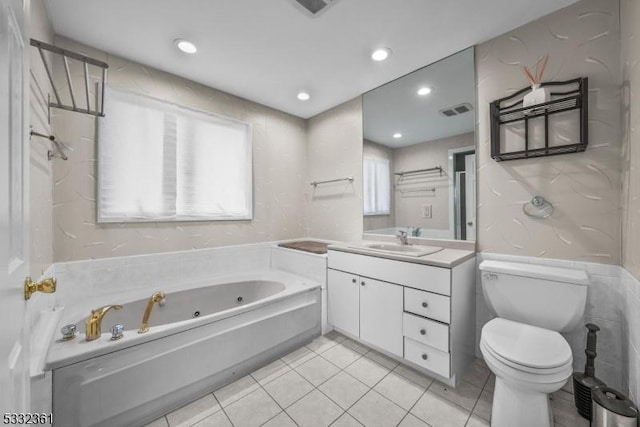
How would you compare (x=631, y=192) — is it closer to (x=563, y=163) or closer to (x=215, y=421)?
(x=563, y=163)

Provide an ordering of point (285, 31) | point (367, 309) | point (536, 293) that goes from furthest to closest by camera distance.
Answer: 1. point (367, 309)
2. point (285, 31)
3. point (536, 293)

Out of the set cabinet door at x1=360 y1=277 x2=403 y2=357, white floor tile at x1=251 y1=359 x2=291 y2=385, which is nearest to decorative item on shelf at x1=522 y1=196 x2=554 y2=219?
cabinet door at x1=360 y1=277 x2=403 y2=357

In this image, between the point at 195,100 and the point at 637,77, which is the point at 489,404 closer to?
the point at 637,77

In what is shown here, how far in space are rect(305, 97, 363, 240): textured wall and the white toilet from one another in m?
1.39

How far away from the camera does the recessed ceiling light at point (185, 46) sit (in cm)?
184

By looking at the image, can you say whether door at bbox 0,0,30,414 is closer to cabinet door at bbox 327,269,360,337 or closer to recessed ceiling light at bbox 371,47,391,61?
cabinet door at bbox 327,269,360,337

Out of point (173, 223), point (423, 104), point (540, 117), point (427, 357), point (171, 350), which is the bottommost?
point (427, 357)

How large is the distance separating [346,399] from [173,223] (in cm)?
197

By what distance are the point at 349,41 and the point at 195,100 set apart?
151 centimetres

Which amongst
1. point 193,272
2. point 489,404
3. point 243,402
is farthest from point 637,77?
point 193,272

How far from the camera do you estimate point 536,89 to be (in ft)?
5.18

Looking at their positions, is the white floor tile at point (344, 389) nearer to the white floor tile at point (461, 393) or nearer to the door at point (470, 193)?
the white floor tile at point (461, 393)

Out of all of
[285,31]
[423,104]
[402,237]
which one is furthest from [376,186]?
[285,31]

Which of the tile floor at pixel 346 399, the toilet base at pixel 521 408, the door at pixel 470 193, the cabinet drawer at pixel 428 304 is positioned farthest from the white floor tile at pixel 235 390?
the door at pixel 470 193
